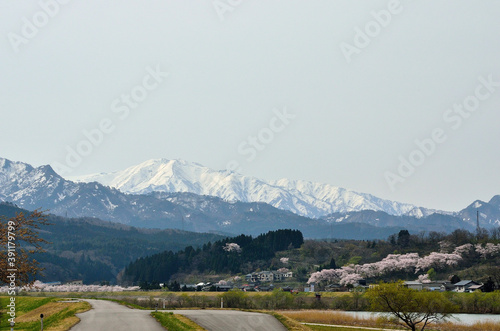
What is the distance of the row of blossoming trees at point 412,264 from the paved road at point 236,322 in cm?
12658

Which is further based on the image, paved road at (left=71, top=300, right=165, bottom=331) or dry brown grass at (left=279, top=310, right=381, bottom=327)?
dry brown grass at (left=279, top=310, right=381, bottom=327)

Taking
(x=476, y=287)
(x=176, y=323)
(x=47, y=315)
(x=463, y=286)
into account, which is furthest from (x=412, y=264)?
(x=176, y=323)

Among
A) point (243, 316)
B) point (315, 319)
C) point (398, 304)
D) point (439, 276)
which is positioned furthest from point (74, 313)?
point (439, 276)

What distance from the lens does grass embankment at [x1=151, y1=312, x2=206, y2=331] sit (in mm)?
47156

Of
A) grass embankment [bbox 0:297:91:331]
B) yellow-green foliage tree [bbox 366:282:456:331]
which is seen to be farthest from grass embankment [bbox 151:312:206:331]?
yellow-green foliage tree [bbox 366:282:456:331]

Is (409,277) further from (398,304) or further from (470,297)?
(398,304)

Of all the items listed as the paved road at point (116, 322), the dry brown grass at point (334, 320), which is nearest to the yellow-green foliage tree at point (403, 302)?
the dry brown grass at point (334, 320)

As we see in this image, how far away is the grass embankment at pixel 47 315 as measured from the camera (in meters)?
51.5

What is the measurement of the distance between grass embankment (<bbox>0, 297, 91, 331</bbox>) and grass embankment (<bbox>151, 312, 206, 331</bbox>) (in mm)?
6759

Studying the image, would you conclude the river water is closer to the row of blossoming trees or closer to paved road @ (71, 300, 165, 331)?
paved road @ (71, 300, 165, 331)

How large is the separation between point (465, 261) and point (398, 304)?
11900 cm

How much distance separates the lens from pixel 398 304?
79.9 meters

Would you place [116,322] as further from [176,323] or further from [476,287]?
[476,287]

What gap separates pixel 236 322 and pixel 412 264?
147 meters
